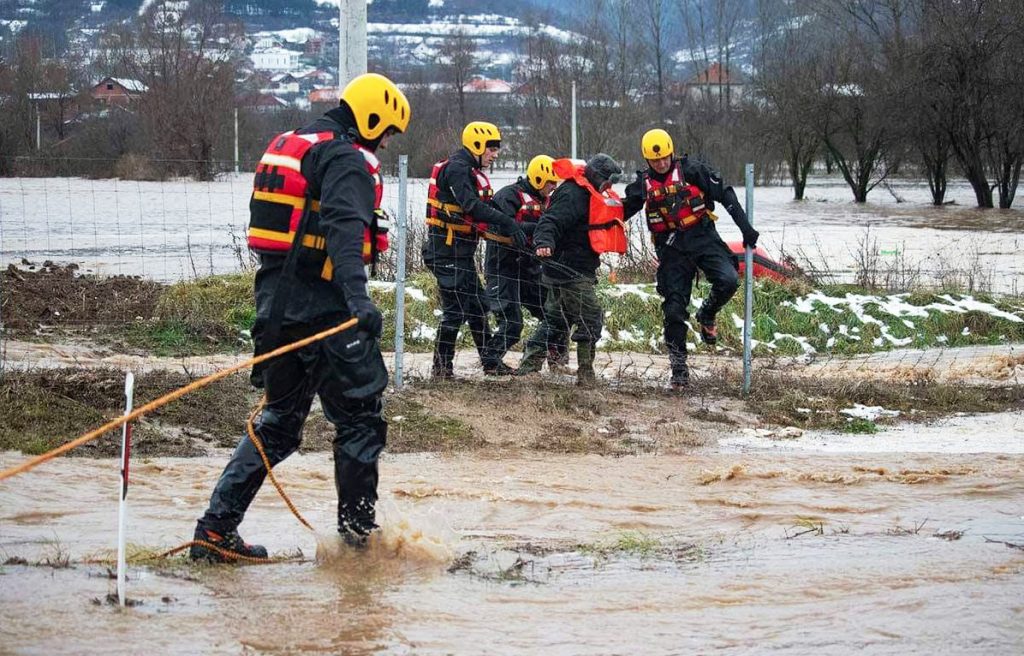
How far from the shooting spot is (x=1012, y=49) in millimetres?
40344

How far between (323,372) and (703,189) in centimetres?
572

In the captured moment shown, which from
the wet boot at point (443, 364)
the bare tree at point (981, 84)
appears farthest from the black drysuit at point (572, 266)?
the bare tree at point (981, 84)

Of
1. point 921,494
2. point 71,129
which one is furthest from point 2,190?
point 71,129

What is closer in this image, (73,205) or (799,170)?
(73,205)

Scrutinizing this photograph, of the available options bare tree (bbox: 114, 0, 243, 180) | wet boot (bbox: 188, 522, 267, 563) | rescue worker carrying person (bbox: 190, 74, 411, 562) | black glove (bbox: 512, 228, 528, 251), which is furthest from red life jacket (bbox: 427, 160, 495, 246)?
bare tree (bbox: 114, 0, 243, 180)

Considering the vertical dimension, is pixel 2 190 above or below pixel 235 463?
above

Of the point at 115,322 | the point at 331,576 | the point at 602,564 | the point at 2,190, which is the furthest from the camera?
the point at 2,190

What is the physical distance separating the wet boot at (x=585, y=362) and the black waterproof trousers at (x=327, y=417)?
16.7 feet

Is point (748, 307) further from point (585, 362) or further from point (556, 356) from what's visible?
point (556, 356)

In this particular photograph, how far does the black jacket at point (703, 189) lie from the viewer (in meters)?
10.8

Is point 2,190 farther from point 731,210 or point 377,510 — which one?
point 377,510

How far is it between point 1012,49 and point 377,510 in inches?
1500

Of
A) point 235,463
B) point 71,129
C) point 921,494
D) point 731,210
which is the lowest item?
point 921,494

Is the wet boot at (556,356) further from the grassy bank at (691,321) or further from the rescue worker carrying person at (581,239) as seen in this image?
the grassy bank at (691,321)
